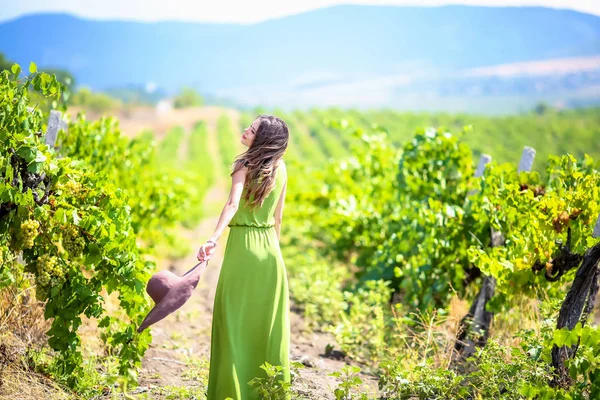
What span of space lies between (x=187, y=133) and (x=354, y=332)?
149 feet

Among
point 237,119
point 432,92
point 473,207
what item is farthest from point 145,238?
point 432,92

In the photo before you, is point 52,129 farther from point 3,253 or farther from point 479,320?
point 479,320

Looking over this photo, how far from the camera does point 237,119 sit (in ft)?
187

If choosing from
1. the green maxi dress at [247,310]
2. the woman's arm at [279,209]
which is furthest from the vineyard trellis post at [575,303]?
the woman's arm at [279,209]

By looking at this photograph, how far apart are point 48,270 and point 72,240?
174 millimetres

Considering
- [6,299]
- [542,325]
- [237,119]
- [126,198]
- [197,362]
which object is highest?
[237,119]

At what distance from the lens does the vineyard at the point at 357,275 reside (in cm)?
292

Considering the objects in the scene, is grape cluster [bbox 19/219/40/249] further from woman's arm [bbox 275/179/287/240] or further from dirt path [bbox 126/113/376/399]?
woman's arm [bbox 275/179/287/240]

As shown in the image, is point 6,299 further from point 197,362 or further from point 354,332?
point 354,332

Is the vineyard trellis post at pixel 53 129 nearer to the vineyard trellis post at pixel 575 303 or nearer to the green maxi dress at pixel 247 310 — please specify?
the green maxi dress at pixel 247 310

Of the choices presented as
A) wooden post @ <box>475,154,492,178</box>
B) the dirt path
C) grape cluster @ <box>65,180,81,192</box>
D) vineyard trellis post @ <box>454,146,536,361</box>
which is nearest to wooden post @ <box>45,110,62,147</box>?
grape cluster @ <box>65,180,81,192</box>

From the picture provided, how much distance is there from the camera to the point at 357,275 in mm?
6082

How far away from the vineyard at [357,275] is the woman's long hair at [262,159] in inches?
23.8

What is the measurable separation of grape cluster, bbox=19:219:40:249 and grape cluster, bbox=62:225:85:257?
13 cm
